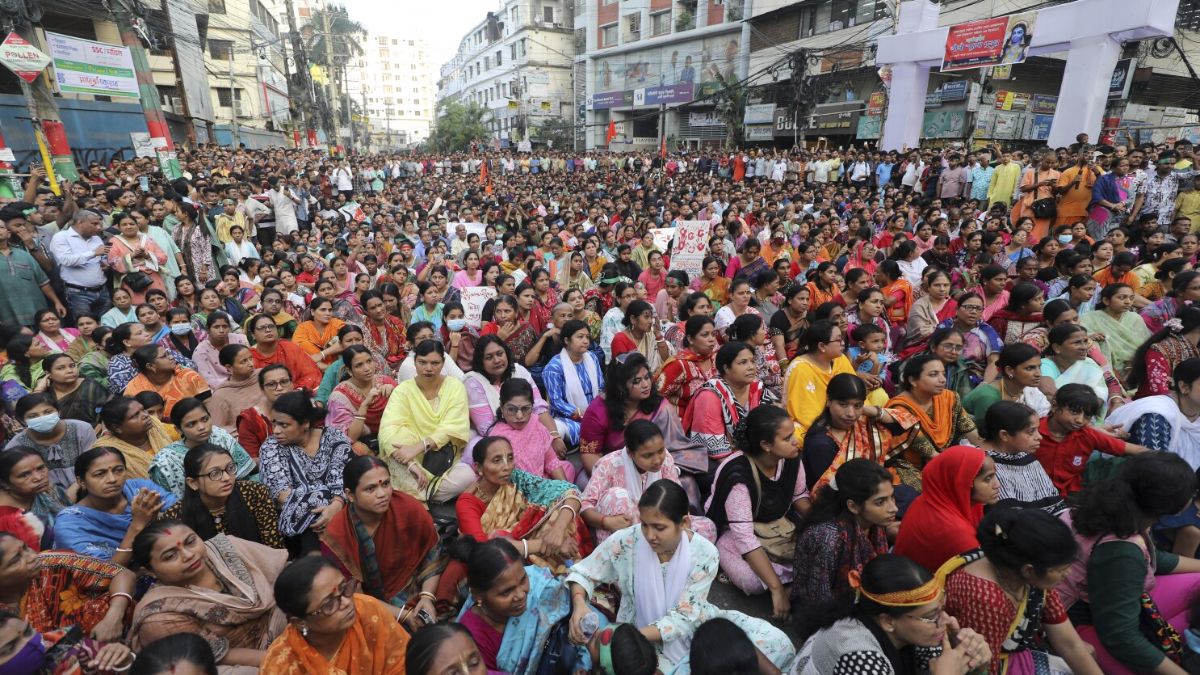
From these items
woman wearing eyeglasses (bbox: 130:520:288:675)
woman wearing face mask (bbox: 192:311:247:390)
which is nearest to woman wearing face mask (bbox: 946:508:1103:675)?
woman wearing eyeglasses (bbox: 130:520:288:675)

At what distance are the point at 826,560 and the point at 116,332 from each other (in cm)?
539

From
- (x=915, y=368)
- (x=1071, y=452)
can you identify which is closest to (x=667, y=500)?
(x=915, y=368)

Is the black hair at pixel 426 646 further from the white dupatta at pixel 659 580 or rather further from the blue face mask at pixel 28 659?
the blue face mask at pixel 28 659

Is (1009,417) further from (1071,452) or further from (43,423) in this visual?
(43,423)

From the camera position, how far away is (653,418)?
3.71 meters

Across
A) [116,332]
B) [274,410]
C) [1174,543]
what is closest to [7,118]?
[116,332]

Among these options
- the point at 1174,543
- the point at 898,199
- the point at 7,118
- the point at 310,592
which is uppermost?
the point at 7,118

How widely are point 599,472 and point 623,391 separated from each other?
2.02ft

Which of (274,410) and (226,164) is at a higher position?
(226,164)

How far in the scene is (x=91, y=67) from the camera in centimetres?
1285

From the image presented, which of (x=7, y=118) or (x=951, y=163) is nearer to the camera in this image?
(x=951, y=163)

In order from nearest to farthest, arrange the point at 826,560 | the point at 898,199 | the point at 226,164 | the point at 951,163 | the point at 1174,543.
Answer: the point at 826,560 → the point at 1174,543 → the point at 898,199 → the point at 951,163 → the point at 226,164

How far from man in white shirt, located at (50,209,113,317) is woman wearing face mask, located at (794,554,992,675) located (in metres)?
7.84

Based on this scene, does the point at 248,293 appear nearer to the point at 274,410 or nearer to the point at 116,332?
the point at 116,332
